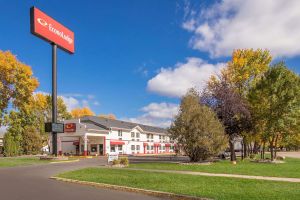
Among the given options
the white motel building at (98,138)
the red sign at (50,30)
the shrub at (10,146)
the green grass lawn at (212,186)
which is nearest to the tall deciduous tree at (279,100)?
the green grass lawn at (212,186)

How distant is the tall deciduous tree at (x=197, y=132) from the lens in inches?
1196

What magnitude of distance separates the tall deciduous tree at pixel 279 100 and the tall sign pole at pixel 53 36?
69.8 ft

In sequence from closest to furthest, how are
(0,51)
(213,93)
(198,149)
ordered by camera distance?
(198,149)
(213,93)
(0,51)

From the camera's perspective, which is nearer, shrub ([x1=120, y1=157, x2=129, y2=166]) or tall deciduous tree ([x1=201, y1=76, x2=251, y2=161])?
shrub ([x1=120, y1=157, x2=129, y2=166])

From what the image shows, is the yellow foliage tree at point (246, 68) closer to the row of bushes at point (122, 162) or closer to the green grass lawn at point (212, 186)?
the row of bushes at point (122, 162)

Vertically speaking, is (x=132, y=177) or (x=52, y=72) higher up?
(x=52, y=72)

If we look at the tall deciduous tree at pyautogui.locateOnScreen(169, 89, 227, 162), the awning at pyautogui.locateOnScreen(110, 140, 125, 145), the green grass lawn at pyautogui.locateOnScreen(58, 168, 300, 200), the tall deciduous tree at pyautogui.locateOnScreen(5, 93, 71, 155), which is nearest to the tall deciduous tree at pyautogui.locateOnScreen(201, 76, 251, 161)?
the tall deciduous tree at pyautogui.locateOnScreen(169, 89, 227, 162)

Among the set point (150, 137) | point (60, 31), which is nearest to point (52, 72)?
point (60, 31)

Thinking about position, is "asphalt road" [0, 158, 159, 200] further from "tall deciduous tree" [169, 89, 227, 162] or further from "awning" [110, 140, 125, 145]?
"awning" [110, 140, 125, 145]

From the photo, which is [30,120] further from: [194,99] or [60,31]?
[194,99]

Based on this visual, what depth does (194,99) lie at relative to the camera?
105 ft

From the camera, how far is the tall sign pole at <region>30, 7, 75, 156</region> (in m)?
37.6

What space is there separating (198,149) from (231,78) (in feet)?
48.1

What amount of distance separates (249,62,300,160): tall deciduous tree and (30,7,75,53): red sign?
22.9 m
